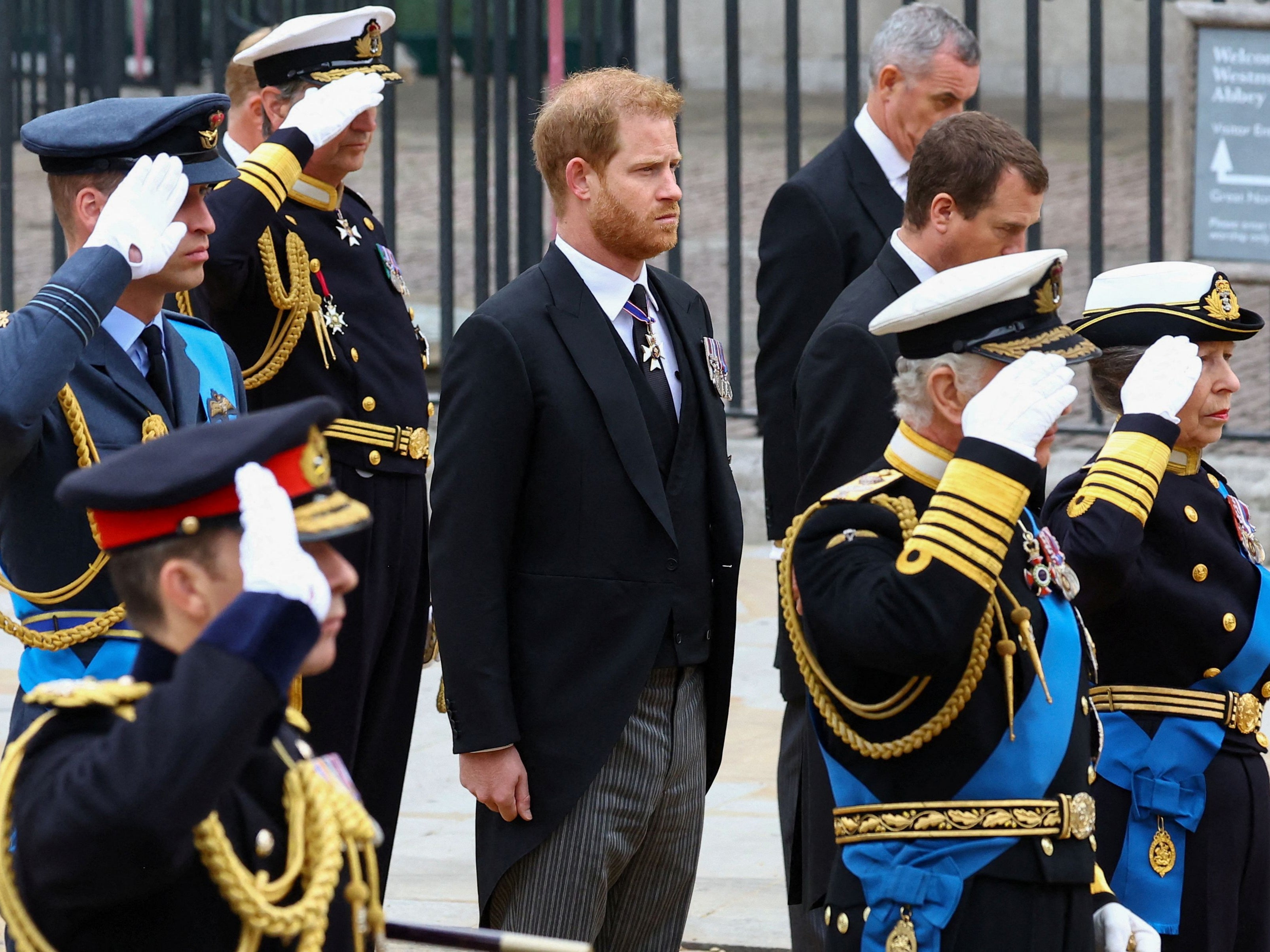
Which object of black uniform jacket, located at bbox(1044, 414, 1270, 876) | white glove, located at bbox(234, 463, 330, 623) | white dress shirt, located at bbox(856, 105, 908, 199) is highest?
white dress shirt, located at bbox(856, 105, 908, 199)

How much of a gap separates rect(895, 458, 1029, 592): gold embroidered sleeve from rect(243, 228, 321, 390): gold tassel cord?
6.95ft

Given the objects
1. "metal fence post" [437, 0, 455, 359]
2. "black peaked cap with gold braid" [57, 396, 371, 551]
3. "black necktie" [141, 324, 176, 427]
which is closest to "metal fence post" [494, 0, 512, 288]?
"metal fence post" [437, 0, 455, 359]

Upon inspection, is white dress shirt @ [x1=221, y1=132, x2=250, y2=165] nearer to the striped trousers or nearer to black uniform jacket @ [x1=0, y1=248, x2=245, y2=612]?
black uniform jacket @ [x1=0, y1=248, x2=245, y2=612]

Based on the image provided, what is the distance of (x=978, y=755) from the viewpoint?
Answer: 2.79 metres

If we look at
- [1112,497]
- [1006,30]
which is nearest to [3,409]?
[1112,497]

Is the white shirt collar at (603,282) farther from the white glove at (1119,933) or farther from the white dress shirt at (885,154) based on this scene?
the white glove at (1119,933)

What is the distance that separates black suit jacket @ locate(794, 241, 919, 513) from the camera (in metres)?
3.65

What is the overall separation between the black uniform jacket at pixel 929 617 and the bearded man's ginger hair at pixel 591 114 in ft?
3.02

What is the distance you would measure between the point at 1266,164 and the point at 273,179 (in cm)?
418

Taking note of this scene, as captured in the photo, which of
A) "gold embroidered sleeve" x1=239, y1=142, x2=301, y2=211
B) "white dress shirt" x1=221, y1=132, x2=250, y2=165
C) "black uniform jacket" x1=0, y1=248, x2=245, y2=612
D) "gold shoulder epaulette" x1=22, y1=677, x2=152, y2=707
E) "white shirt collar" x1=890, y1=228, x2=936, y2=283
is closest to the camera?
"gold shoulder epaulette" x1=22, y1=677, x2=152, y2=707

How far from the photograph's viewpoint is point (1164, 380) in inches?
128

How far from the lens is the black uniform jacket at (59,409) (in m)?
3.08

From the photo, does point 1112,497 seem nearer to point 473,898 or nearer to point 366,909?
point 366,909

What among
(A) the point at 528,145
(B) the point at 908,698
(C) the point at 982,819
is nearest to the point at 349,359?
(B) the point at 908,698
